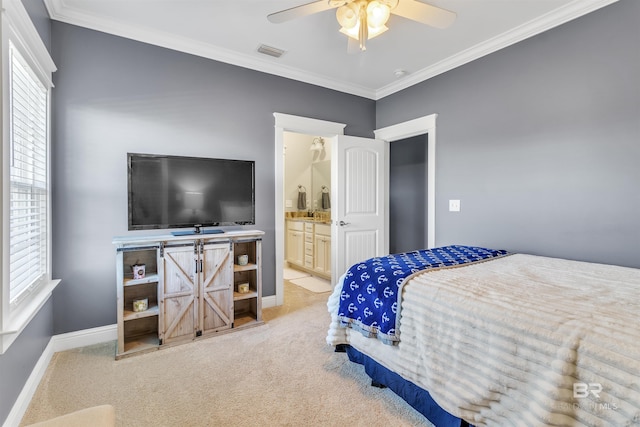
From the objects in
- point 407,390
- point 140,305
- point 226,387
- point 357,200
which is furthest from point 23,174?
point 357,200

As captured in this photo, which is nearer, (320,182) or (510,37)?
(510,37)

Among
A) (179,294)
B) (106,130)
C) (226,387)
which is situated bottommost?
(226,387)

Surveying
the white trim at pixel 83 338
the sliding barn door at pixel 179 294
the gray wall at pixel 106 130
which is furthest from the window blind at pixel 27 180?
the sliding barn door at pixel 179 294

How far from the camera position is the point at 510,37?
8.79ft

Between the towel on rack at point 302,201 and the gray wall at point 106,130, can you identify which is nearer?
the gray wall at point 106,130

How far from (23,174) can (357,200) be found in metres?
2.98

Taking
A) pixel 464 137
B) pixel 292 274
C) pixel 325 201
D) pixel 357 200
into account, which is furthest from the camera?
pixel 325 201

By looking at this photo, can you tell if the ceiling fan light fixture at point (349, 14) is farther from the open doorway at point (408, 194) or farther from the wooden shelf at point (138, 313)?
the open doorway at point (408, 194)

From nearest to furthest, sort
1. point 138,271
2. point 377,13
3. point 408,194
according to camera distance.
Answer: point 377,13 < point 138,271 < point 408,194

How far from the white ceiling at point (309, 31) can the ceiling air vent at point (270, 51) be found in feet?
0.16

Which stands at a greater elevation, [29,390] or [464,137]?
[464,137]

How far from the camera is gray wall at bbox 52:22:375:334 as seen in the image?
2.39 metres

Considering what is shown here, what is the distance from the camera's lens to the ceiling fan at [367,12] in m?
1.86

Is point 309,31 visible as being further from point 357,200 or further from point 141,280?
point 141,280
